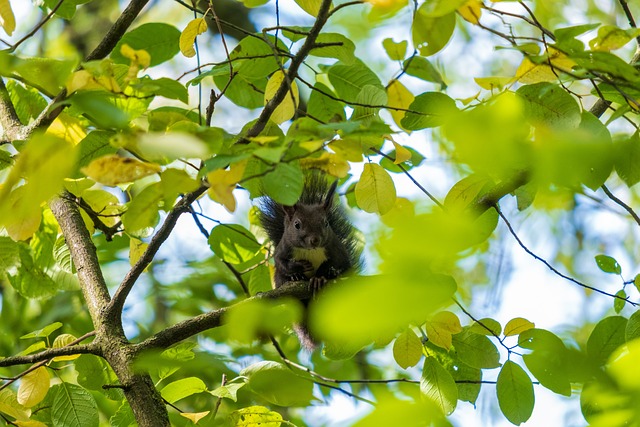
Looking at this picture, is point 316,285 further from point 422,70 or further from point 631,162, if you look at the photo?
point 631,162

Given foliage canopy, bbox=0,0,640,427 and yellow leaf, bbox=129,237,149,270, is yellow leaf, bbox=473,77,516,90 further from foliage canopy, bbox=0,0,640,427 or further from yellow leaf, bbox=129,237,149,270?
A: yellow leaf, bbox=129,237,149,270

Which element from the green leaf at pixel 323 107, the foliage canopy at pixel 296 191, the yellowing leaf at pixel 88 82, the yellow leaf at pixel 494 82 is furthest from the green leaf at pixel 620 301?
the yellowing leaf at pixel 88 82

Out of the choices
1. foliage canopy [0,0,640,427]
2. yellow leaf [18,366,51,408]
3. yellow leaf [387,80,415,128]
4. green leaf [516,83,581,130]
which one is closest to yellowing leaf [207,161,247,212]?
foliage canopy [0,0,640,427]

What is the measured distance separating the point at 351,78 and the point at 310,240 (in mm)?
1290

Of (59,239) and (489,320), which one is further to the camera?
(59,239)

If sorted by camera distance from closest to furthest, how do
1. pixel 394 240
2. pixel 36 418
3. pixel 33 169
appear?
pixel 394 240
pixel 33 169
pixel 36 418

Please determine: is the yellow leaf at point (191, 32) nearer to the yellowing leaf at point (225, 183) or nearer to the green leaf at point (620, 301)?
the yellowing leaf at point (225, 183)

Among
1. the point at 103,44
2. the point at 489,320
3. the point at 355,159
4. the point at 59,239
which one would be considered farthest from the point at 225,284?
the point at 355,159

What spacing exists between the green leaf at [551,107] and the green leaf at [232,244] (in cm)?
114

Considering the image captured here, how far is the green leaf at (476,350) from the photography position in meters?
2.08

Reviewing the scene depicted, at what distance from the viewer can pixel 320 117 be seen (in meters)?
2.48

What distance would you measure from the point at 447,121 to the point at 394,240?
153 millimetres

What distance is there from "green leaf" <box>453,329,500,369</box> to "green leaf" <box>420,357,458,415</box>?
8cm

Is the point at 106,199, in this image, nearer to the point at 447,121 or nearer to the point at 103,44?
the point at 103,44
